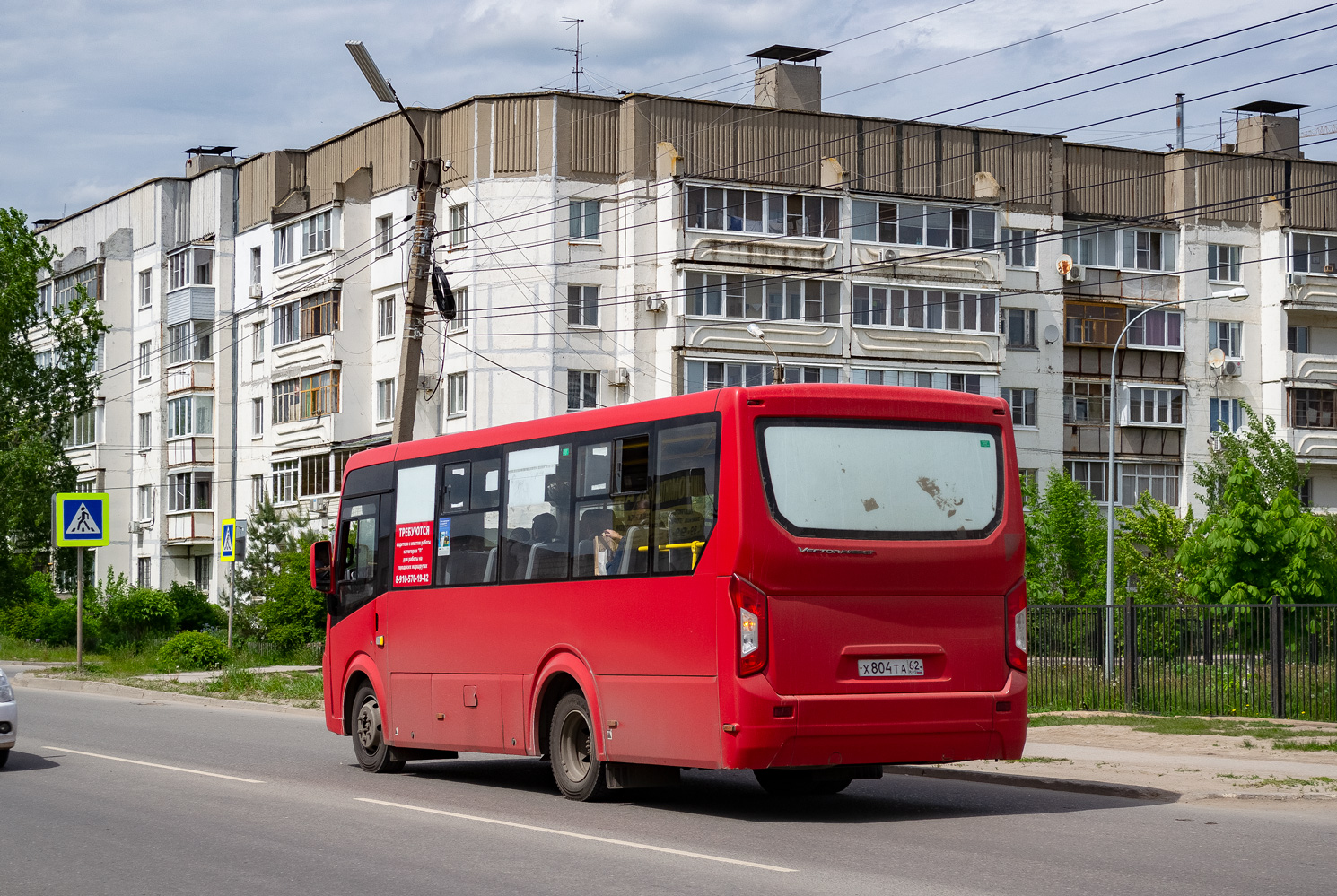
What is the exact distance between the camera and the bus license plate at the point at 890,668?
11797 mm

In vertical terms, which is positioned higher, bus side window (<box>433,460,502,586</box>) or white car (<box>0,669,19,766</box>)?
bus side window (<box>433,460,502,586</box>)

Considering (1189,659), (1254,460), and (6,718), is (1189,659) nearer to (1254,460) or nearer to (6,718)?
(6,718)

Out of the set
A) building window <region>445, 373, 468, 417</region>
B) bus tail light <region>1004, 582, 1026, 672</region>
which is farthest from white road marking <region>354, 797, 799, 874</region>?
building window <region>445, 373, 468, 417</region>

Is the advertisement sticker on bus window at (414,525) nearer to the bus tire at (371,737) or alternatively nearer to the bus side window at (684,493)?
the bus tire at (371,737)

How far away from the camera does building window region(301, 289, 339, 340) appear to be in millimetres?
58500

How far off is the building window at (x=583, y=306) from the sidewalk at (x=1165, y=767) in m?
35.3

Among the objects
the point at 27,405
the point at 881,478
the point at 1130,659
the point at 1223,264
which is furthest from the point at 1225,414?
the point at 881,478

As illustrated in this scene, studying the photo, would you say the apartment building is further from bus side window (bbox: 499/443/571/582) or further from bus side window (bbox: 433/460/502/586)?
bus side window (bbox: 499/443/571/582)

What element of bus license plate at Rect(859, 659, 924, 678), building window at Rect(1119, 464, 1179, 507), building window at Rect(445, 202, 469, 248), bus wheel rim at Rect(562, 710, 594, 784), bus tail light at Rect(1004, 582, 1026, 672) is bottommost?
bus wheel rim at Rect(562, 710, 594, 784)

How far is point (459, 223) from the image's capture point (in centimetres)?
5416

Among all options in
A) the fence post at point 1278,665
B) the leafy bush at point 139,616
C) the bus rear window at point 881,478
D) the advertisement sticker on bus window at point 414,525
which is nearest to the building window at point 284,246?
the leafy bush at point 139,616

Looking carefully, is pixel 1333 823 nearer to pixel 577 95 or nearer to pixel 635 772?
pixel 635 772

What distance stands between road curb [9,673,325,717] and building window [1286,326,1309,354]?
4695 cm

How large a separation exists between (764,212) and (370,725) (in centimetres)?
3836
